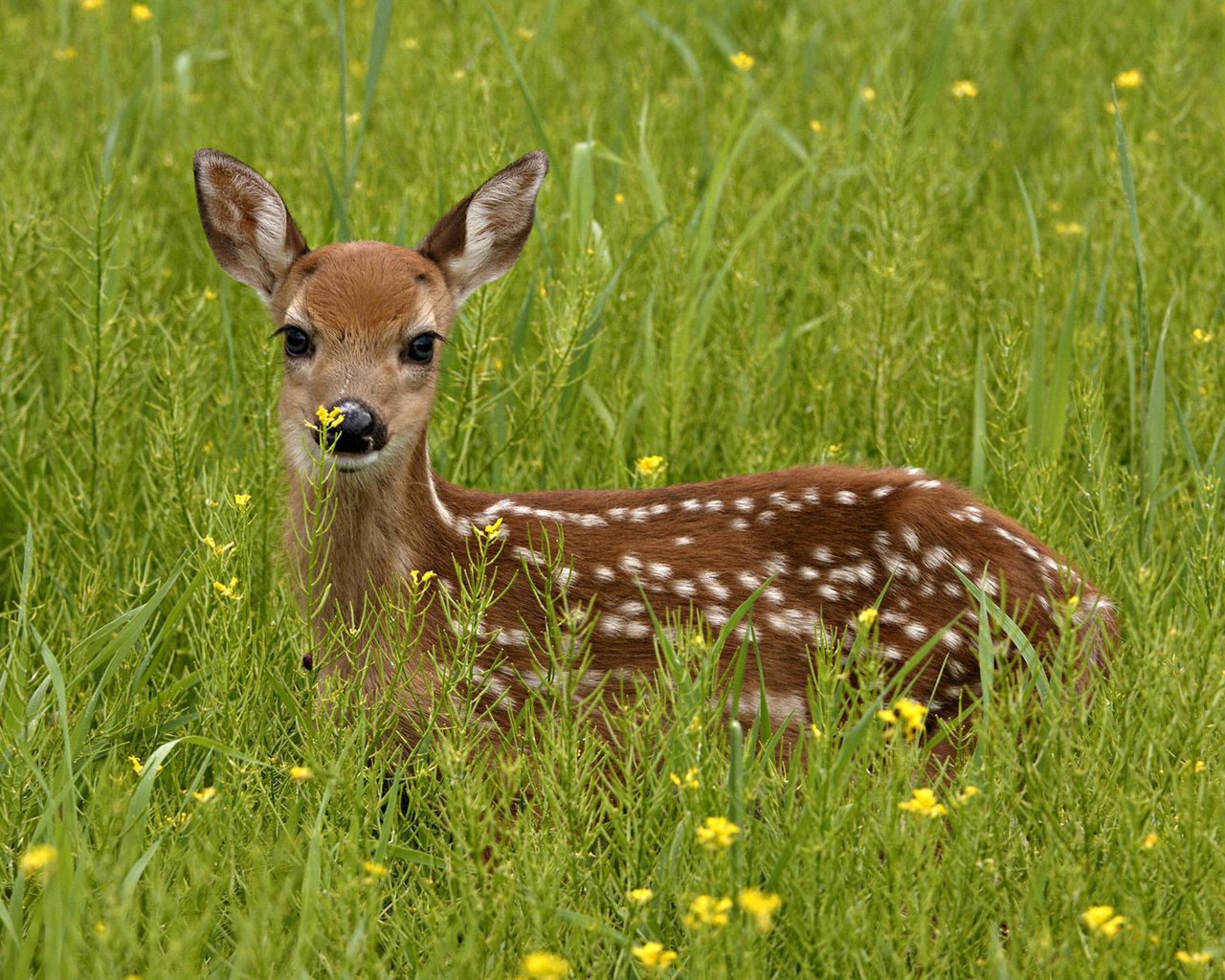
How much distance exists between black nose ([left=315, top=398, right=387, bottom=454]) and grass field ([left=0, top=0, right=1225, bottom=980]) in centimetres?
28

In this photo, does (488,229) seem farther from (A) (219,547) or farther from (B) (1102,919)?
(B) (1102,919)

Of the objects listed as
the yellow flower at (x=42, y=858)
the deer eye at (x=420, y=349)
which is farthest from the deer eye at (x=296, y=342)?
the yellow flower at (x=42, y=858)

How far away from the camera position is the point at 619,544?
4016 millimetres

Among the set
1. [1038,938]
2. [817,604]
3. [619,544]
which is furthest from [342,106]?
[1038,938]

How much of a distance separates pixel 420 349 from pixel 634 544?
66cm

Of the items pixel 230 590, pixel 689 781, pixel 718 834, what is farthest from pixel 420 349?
pixel 718 834

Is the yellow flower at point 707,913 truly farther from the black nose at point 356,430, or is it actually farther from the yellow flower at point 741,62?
the yellow flower at point 741,62

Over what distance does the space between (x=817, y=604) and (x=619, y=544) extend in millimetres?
471

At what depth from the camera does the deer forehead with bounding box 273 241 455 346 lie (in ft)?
12.9

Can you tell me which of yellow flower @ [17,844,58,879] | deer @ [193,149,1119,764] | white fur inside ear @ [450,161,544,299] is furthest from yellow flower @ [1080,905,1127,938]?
white fur inside ear @ [450,161,544,299]

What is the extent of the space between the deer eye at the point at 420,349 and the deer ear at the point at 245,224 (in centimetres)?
45

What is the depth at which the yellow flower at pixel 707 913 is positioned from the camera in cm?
248

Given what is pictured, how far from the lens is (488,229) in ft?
14.2

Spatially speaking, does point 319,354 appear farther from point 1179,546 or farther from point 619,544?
point 1179,546
